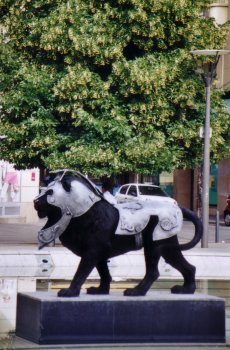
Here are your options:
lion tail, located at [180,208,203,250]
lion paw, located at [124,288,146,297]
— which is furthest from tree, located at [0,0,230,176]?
lion paw, located at [124,288,146,297]

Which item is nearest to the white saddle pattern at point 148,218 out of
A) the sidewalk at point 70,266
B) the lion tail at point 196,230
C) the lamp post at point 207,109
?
the lion tail at point 196,230

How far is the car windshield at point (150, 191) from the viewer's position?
153ft

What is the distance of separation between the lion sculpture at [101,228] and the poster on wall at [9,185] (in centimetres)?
3413

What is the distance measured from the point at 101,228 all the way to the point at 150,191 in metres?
34.5

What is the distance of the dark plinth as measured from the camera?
1253cm

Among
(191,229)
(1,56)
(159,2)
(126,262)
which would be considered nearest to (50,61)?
(1,56)

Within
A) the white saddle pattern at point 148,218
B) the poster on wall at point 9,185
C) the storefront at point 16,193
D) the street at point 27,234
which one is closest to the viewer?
the white saddle pattern at point 148,218

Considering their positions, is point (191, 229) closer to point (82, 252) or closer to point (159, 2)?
point (159, 2)

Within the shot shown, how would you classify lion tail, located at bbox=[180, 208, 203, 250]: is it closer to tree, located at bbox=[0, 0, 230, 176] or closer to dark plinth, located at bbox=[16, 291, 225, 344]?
dark plinth, located at bbox=[16, 291, 225, 344]

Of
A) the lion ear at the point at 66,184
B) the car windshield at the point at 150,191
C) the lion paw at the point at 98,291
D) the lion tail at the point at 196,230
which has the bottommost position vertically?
the lion paw at the point at 98,291

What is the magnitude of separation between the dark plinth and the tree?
1763 centimetres

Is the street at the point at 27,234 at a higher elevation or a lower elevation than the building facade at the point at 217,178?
lower

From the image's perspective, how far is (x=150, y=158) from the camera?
3153 centimetres

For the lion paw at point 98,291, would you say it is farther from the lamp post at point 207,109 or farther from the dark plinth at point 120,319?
the lamp post at point 207,109
